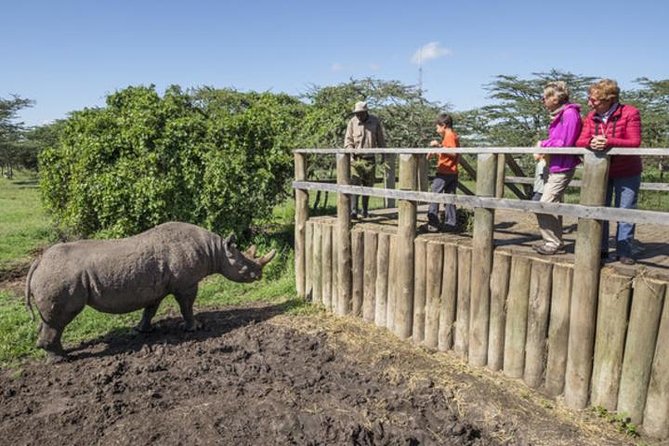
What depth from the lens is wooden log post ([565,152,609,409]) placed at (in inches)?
186

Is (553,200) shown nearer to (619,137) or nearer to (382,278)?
(619,137)

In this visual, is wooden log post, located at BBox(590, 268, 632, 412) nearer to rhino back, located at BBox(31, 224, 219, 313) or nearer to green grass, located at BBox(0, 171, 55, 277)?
rhino back, located at BBox(31, 224, 219, 313)

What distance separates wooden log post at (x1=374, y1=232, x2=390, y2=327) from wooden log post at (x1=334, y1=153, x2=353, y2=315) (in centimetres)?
55

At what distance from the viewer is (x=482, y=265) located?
5.73 meters

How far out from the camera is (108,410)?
194 inches

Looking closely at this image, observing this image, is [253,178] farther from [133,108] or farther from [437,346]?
[437,346]

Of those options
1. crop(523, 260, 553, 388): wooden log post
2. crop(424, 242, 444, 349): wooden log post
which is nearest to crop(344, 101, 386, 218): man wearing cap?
crop(424, 242, 444, 349): wooden log post

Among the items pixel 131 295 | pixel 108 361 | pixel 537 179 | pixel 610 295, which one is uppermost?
pixel 537 179

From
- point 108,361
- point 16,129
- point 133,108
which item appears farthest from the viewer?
point 16,129

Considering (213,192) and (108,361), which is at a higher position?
(213,192)

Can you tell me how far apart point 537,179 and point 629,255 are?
138 inches

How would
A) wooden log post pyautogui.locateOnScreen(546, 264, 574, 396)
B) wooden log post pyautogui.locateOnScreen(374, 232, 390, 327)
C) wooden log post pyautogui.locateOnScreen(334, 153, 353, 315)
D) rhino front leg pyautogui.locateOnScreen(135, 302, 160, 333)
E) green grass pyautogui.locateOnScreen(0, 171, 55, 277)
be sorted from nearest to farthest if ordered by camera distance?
wooden log post pyautogui.locateOnScreen(546, 264, 574, 396)
wooden log post pyautogui.locateOnScreen(374, 232, 390, 327)
rhino front leg pyautogui.locateOnScreen(135, 302, 160, 333)
wooden log post pyautogui.locateOnScreen(334, 153, 353, 315)
green grass pyautogui.locateOnScreen(0, 171, 55, 277)

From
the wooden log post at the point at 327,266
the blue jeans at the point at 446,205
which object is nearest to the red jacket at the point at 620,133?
the blue jeans at the point at 446,205

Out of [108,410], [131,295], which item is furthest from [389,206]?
[108,410]
